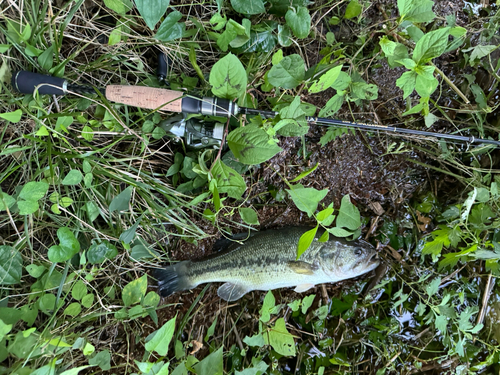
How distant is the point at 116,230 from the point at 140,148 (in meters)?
0.64

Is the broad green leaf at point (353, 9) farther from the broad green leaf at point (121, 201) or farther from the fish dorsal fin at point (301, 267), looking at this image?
the broad green leaf at point (121, 201)

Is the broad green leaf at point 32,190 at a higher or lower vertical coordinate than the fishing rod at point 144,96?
lower

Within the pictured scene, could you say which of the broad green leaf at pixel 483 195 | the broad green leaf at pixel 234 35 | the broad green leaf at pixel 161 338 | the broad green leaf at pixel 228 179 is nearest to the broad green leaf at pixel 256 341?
the broad green leaf at pixel 161 338

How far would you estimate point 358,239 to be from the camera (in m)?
2.46

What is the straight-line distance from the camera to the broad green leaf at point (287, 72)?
1983 mm

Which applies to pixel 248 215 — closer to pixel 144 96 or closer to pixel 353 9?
pixel 144 96

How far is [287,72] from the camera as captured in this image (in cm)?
201

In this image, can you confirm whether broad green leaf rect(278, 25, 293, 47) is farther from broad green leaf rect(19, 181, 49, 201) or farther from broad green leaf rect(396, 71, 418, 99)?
broad green leaf rect(19, 181, 49, 201)

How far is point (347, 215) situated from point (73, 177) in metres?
1.93

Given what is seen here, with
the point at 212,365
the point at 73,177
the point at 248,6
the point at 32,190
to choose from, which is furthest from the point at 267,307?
the point at 248,6

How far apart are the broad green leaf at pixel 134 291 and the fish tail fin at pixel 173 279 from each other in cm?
18

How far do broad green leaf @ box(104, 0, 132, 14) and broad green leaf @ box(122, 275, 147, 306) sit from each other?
1817 millimetres

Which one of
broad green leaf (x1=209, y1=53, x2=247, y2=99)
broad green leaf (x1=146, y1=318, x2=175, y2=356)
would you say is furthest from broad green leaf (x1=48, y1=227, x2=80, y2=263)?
broad green leaf (x1=209, y1=53, x2=247, y2=99)

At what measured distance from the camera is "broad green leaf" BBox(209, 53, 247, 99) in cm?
175
